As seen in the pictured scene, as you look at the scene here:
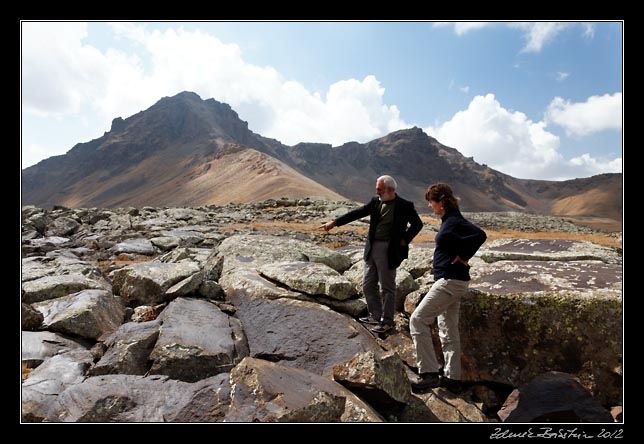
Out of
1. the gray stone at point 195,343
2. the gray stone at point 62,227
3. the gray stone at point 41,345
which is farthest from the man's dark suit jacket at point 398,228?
the gray stone at point 62,227

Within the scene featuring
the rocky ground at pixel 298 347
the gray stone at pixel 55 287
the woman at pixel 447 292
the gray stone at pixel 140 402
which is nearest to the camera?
the gray stone at pixel 140 402

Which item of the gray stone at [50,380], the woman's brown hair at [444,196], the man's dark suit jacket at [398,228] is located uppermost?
the woman's brown hair at [444,196]

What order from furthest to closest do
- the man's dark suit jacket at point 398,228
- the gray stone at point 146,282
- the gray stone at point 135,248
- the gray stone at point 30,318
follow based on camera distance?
the gray stone at point 135,248, the gray stone at point 146,282, the man's dark suit jacket at point 398,228, the gray stone at point 30,318

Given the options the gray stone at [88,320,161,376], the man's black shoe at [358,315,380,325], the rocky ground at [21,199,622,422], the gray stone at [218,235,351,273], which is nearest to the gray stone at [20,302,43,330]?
the rocky ground at [21,199,622,422]

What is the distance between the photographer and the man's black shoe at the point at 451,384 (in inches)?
208

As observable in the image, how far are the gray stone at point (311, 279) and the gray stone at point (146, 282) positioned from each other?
1897 mm

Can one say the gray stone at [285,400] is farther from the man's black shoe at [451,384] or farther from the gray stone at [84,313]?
the gray stone at [84,313]

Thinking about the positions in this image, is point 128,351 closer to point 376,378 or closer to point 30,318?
point 30,318

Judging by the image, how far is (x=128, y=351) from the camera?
5.44 meters

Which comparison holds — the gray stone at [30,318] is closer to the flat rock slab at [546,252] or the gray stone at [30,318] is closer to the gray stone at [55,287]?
the gray stone at [55,287]

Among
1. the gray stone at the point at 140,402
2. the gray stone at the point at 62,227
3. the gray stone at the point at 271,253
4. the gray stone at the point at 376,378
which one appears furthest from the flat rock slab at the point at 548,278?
the gray stone at the point at 62,227

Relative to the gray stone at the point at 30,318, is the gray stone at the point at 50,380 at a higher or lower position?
lower

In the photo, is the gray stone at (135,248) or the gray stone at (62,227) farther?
the gray stone at (62,227)

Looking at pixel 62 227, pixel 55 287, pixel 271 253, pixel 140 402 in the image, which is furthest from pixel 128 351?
pixel 62 227
